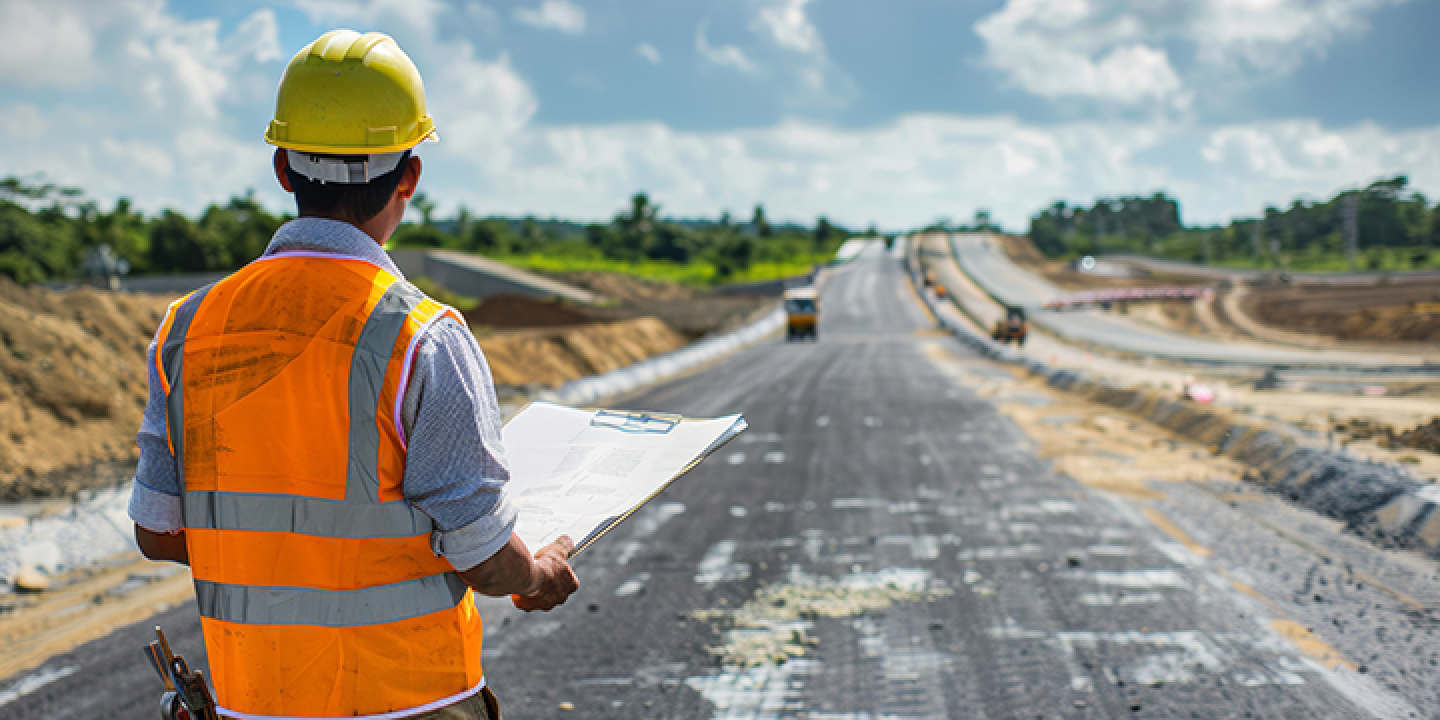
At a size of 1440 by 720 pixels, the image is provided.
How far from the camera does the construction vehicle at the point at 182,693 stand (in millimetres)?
1859

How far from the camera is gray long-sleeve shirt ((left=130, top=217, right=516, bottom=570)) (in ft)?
5.29

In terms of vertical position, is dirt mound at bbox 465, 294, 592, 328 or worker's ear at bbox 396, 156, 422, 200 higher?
worker's ear at bbox 396, 156, 422, 200

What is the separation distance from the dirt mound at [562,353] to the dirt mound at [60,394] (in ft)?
23.7

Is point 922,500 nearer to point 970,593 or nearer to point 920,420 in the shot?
point 970,593

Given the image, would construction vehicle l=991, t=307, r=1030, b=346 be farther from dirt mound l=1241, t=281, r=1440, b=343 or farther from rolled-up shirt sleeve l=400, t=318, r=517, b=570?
rolled-up shirt sleeve l=400, t=318, r=517, b=570

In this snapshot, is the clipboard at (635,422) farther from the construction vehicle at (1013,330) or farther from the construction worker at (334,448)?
the construction vehicle at (1013,330)

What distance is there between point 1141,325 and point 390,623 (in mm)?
54400

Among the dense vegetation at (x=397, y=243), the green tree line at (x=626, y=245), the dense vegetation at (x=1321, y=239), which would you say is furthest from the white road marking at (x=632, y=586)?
the dense vegetation at (x=1321, y=239)

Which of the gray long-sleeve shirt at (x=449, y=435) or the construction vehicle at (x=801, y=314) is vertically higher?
the gray long-sleeve shirt at (x=449, y=435)

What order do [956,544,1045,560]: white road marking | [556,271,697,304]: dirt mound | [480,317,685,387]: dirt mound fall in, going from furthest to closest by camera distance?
[556,271,697,304]: dirt mound < [480,317,685,387]: dirt mound < [956,544,1045,560]: white road marking

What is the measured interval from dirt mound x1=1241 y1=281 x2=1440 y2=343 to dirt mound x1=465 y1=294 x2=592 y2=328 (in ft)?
120

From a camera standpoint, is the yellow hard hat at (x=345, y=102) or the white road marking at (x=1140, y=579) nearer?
the yellow hard hat at (x=345, y=102)

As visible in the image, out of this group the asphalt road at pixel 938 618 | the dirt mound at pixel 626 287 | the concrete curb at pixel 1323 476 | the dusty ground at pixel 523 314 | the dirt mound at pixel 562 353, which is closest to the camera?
the asphalt road at pixel 938 618

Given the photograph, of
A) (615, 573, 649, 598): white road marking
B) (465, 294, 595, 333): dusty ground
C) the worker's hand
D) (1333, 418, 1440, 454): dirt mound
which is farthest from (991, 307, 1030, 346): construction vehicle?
the worker's hand
